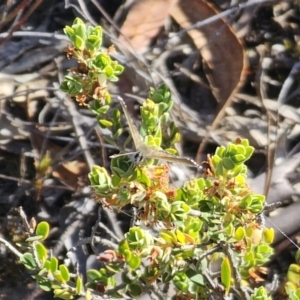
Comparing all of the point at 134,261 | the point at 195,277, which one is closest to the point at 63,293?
the point at 134,261

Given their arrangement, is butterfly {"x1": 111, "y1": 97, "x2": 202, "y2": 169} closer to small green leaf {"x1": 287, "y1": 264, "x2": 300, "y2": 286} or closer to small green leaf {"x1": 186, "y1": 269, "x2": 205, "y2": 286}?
small green leaf {"x1": 186, "y1": 269, "x2": 205, "y2": 286}

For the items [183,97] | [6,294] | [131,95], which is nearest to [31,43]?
[131,95]

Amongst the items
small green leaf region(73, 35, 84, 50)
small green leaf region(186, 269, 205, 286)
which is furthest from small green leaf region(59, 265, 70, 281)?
small green leaf region(73, 35, 84, 50)

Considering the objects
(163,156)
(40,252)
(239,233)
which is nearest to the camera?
(163,156)

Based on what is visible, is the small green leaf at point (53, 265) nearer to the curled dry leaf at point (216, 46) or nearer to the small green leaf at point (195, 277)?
the small green leaf at point (195, 277)

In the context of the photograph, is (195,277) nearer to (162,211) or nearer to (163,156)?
(162,211)

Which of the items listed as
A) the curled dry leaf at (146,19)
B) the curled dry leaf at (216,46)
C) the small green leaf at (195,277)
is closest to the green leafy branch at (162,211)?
the small green leaf at (195,277)

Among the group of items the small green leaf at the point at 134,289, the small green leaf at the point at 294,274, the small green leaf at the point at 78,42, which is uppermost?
the small green leaf at the point at 78,42
